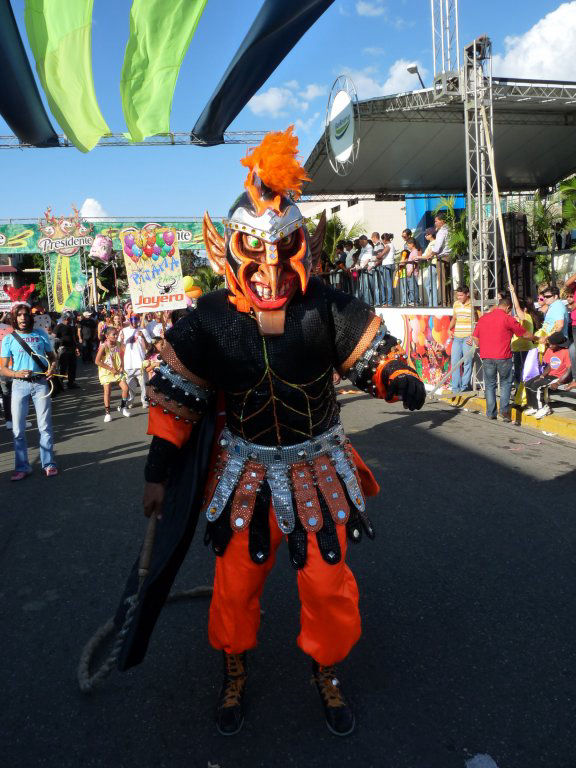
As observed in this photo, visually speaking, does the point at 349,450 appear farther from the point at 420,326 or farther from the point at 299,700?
the point at 420,326

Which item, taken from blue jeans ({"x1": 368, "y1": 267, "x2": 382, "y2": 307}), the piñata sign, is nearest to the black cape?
the piñata sign

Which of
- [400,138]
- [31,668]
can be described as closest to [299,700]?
[31,668]

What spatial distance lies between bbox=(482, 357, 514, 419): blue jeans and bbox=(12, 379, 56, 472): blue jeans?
5.66 m

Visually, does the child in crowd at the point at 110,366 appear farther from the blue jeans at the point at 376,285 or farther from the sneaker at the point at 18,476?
the blue jeans at the point at 376,285

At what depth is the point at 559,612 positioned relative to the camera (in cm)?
315

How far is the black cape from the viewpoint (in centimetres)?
248

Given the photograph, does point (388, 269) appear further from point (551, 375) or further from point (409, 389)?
point (409, 389)

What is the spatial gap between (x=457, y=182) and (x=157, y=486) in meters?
16.6

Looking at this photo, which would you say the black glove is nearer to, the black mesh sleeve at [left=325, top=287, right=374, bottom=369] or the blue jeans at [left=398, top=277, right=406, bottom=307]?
the black mesh sleeve at [left=325, top=287, right=374, bottom=369]

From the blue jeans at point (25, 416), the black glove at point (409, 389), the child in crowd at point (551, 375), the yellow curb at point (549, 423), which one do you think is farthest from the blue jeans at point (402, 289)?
the black glove at point (409, 389)

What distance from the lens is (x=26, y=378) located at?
20.2 ft

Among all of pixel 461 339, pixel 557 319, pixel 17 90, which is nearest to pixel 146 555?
pixel 17 90

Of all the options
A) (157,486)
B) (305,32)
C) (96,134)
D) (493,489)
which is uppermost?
(305,32)

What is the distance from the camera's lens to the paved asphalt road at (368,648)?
2.31 metres
